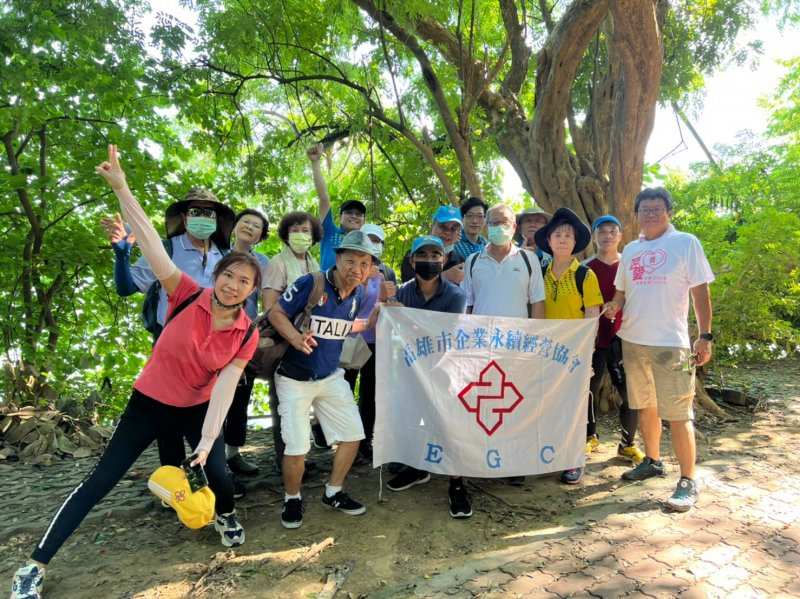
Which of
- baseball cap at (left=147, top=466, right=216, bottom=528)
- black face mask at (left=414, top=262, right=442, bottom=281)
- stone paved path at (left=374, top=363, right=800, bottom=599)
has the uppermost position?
black face mask at (left=414, top=262, right=442, bottom=281)

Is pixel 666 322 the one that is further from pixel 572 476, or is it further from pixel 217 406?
pixel 217 406

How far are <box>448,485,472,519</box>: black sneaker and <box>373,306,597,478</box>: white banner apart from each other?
12 centimetres

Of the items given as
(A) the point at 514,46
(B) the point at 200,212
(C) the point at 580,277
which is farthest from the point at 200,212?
(A) the point at 514,46

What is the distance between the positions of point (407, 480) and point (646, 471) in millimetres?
1829

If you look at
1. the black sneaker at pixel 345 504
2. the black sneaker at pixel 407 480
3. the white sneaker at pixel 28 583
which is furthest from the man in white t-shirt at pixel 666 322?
the white sneaker at pixel 28 583

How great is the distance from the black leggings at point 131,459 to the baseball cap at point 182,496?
283 millimetres

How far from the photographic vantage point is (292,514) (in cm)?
324

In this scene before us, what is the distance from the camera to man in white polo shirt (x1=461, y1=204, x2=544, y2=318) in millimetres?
3820

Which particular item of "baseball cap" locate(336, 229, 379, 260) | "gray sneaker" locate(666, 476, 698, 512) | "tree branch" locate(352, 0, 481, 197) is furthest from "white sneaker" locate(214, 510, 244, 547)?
"tree branch" locate(352, 0, 481, 197)

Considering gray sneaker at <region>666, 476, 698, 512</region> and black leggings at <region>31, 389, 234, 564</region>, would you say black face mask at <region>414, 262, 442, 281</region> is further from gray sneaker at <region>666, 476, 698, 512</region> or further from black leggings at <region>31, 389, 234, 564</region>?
gray sneaker at <region>666, 476, 698, 512</region>

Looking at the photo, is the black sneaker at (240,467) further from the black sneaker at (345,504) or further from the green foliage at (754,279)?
the green foliage at (754,279)

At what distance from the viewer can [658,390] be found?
11.7ft

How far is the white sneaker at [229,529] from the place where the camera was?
9.91 feet

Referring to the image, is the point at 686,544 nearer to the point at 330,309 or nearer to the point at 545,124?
the point at 330,309
